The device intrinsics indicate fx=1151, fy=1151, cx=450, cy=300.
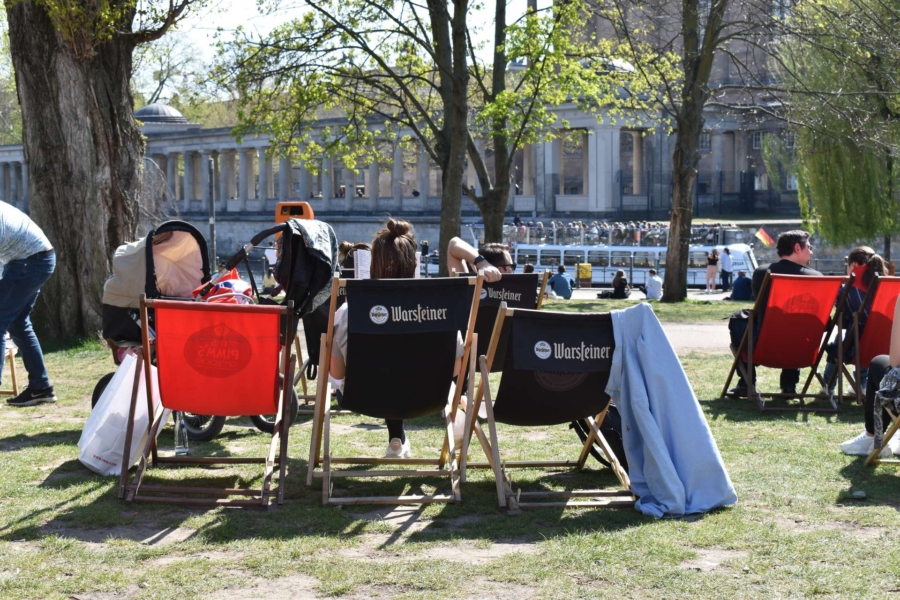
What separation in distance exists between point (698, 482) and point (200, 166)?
9293 cm

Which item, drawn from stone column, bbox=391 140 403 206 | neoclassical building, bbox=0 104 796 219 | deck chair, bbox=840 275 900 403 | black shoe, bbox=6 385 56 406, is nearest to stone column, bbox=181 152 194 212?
neoclassical building, bbox=0 104 796 219

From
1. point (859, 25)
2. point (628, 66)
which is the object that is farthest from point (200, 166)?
point (859, 25)

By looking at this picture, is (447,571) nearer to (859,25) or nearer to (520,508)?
(520,508)

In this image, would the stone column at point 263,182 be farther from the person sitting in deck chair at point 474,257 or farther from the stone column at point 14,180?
the person sitting in deck chair at point 474,257

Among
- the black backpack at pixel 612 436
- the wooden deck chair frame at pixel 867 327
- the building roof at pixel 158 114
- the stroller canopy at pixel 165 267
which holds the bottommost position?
the black backpack at pixel 612 436

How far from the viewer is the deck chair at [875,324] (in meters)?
9.41

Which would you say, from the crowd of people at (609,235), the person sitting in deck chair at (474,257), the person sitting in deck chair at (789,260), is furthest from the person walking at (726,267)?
the person sitting in deck chair at (474,257)

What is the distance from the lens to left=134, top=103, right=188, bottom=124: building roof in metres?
93.9

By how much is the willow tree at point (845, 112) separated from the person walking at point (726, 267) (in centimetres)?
361

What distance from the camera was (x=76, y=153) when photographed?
15.0 meters

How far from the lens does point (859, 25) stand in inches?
687

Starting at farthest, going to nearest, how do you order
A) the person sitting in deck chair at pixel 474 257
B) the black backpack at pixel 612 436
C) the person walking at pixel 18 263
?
the person walking at pixel 18 263
the person sitting in deck chair at pixel 474 257
the black backpack at pixel 612 436

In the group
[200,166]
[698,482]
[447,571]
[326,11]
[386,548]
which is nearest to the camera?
[447,571]

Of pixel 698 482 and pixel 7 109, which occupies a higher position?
pixel 7 109
